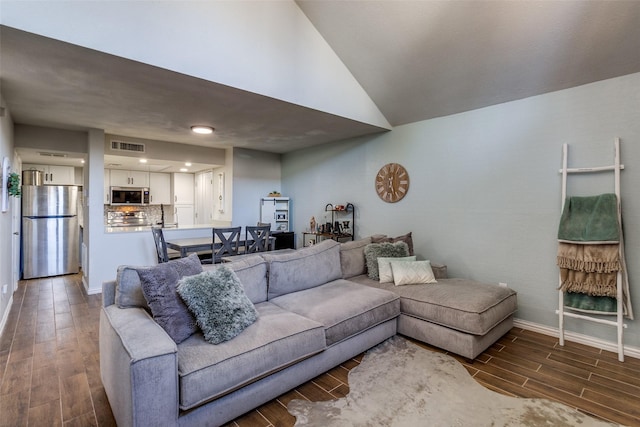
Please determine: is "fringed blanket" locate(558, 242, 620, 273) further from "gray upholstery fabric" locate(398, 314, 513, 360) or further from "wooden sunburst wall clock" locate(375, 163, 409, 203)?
"wooden sunburst wall clock" locate(375, 163, 409, 203)

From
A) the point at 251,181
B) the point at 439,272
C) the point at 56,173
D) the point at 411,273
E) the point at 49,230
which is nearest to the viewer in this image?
the point at 411,273

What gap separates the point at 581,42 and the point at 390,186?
8.28 ft

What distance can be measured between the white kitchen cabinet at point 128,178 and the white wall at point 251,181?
2968mm

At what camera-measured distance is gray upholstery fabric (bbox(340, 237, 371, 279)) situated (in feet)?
11.7

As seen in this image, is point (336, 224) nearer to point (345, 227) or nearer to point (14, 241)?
point (345, 227)

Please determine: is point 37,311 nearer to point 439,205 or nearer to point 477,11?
point 439,205

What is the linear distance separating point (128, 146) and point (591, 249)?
6213 millimetres

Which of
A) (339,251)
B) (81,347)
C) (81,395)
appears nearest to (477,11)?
(339,251)

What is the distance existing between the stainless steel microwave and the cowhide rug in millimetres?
6825

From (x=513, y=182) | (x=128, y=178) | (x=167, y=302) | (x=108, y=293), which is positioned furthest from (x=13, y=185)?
(x=513, y=182)

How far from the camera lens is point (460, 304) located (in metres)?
2.65

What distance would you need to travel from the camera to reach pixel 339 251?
3578mm

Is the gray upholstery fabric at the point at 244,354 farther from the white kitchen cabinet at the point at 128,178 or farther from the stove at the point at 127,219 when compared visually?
the stove at the point at 127,219

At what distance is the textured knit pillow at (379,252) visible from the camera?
356 cm
